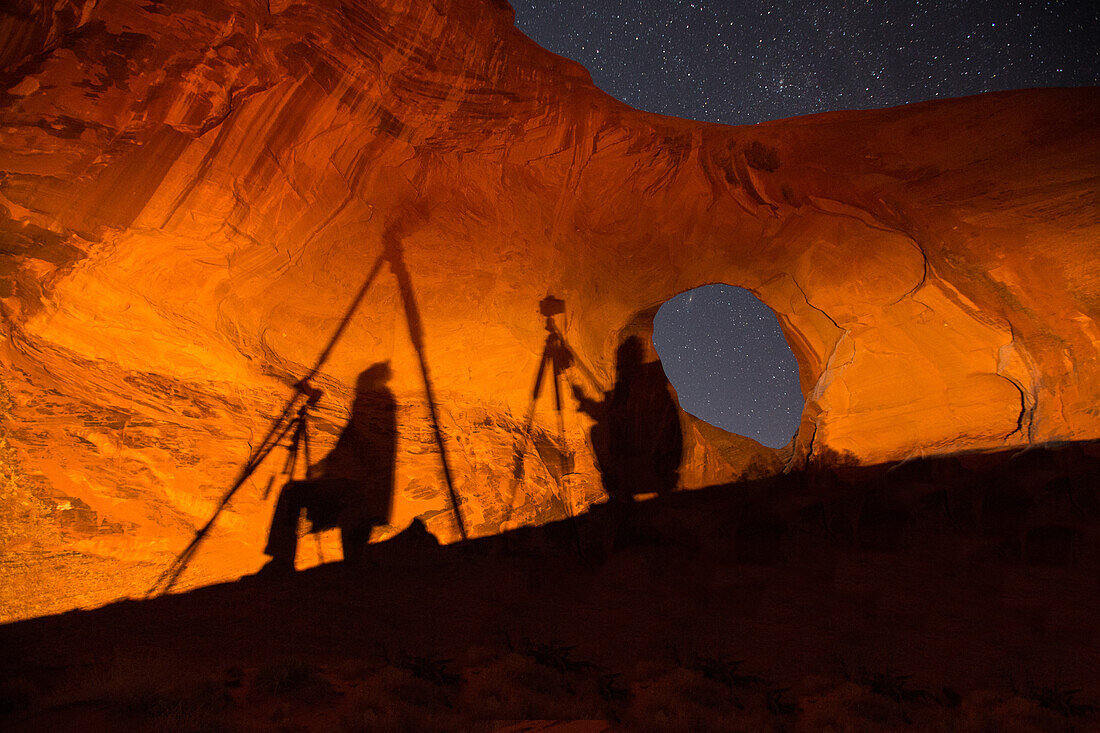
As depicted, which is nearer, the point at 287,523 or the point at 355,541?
the point at 287,523

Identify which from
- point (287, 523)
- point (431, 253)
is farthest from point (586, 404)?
point (287, 523)

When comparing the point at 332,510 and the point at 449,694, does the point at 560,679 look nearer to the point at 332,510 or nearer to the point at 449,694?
the point at 449,694

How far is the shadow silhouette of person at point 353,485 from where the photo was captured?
7.45 meters

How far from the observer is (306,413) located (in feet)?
26.0

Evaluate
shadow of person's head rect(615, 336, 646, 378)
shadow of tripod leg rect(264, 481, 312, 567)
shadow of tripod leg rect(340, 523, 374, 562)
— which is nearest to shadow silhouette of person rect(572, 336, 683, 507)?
shadow of person's head rect(615, 336, 646, 378)

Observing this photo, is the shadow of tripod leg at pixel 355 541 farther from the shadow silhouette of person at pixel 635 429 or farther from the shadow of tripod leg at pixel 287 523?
the shadow silhouette of person at pixel 635 429

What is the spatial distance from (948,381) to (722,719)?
28.5 feet

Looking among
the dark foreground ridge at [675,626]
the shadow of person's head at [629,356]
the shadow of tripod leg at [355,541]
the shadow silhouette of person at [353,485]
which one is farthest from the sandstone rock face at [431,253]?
the dark foreground ridge at [675,626]

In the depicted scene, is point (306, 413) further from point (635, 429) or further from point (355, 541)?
point (635, 429)

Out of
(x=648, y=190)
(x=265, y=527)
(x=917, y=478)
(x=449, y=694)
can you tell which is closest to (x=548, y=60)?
(x=648, y=190)

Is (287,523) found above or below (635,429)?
below

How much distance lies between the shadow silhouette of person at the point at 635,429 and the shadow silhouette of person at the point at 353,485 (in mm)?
3667

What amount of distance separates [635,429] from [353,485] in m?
5.68

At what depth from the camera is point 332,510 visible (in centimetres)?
784
